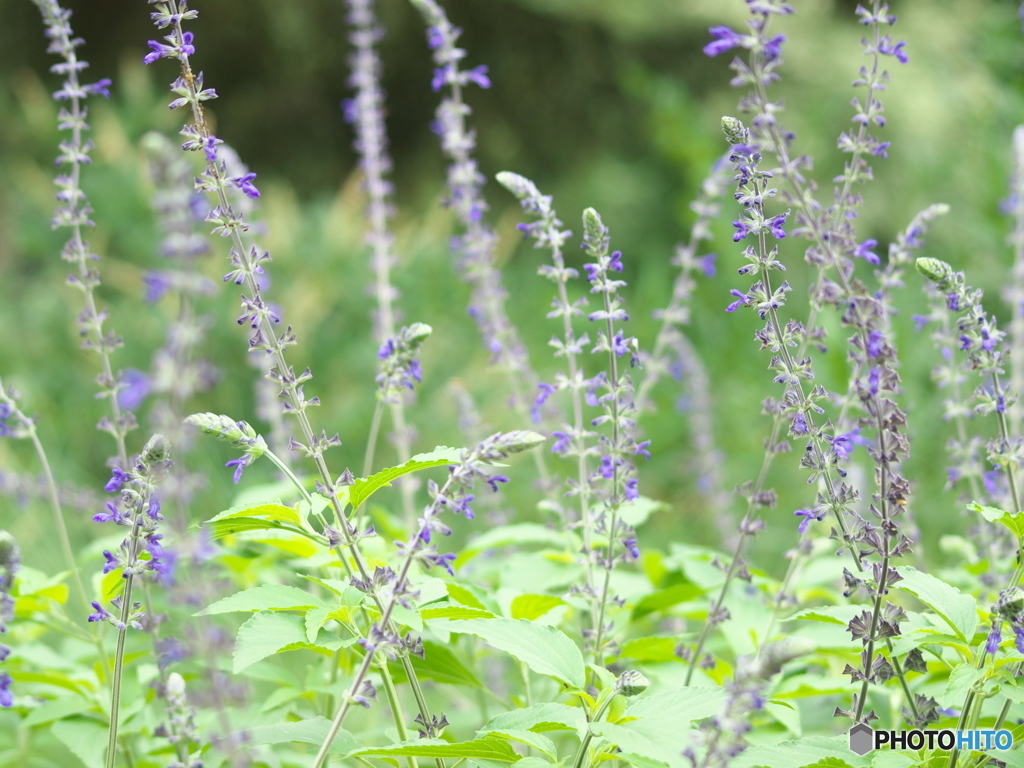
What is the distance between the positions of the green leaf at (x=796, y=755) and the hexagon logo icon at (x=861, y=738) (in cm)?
11

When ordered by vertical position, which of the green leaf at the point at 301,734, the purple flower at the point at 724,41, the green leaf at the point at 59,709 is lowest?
the green leaf at the point at 59,709

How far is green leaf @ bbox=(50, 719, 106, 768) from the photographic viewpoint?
177cm

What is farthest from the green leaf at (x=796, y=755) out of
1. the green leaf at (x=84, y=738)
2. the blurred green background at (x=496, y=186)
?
the blurred green background at (x=496, y=186)

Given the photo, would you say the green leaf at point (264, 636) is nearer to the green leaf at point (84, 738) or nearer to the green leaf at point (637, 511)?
the green leaf at point (84, 738)

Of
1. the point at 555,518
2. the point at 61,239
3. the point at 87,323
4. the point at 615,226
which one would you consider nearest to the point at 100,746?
the point at 87,323

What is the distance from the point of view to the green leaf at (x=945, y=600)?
156cm

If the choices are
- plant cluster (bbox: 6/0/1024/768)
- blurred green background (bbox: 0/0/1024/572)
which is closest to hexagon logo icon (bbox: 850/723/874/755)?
plant cluster (bbox: 6/0/1024/768)

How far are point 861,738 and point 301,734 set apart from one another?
3.20 ft

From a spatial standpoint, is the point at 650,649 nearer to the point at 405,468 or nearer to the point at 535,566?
the point at 535,566

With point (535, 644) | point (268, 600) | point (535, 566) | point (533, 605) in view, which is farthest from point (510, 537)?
point (268, 600)

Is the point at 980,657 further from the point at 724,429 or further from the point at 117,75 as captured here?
the point at 117,75

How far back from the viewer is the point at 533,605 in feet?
6.32

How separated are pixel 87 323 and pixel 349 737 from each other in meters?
1.07

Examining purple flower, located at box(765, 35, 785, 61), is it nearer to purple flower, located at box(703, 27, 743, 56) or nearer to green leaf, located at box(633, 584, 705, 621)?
purple flower, located at box(703, 27, 743, 56)
